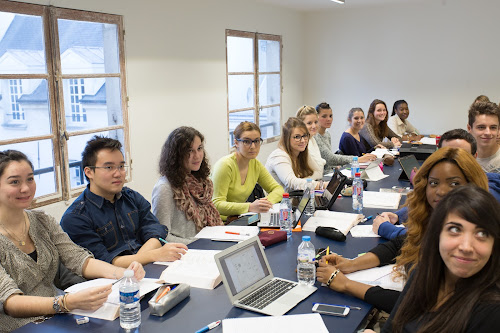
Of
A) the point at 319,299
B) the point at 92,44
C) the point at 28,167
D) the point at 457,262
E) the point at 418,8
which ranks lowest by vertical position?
the point at 319,299

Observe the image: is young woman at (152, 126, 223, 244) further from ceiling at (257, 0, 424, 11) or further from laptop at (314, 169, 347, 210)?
ceiling at (257, 0, 424, 11)

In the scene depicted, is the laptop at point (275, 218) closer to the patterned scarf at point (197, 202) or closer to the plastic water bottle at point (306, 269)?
the patterned scarf at point (197, 202)

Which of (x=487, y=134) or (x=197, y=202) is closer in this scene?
(x=197, y=202)

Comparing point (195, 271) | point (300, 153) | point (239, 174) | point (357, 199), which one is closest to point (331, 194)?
point (357, 199)

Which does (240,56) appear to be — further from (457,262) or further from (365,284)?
(457,262)

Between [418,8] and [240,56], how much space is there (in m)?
3.45

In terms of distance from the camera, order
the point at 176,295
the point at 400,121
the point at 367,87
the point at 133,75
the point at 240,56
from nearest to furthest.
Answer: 1. the point at 176,295
2. the point at 133,75
3. the point at 240,56
4. the point at 400,121
5. the point at 367,87

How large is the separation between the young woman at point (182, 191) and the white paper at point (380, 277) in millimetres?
1119

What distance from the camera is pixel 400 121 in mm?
7801

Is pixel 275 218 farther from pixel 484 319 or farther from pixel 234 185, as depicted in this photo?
pixel 484 319

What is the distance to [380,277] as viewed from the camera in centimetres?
208

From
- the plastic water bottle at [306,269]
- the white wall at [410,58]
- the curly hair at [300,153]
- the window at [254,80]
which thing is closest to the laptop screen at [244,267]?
→ the plastic water bottle at [306,269]

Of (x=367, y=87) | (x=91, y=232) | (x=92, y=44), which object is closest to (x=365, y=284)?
(x=91, y=232)

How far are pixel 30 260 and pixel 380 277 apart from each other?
1.55m
